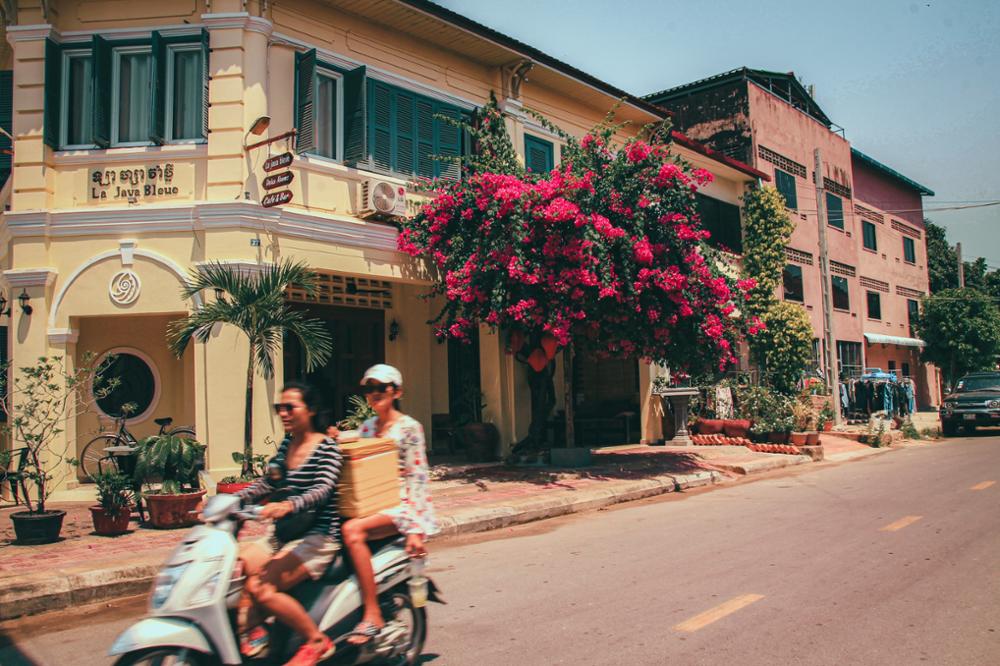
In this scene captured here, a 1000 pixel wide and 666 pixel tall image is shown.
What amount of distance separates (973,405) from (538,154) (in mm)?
14995

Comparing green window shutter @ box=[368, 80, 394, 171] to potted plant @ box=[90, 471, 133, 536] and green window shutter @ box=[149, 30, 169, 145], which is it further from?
potted plant @ box=[90, 471, 133, 536]

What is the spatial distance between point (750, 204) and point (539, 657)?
23.0 m

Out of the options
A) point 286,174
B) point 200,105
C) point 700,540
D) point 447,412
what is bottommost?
point 700,540

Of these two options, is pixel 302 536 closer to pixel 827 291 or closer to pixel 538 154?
pixel 538 154

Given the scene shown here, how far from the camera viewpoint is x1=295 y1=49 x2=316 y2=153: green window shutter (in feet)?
40.4

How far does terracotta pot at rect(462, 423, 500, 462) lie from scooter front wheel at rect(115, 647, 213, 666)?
10779mm

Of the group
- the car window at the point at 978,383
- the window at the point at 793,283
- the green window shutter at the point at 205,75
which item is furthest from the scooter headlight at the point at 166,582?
the window at the point at 793,283

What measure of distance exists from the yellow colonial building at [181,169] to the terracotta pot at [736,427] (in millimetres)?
9380

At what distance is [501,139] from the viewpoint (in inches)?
568

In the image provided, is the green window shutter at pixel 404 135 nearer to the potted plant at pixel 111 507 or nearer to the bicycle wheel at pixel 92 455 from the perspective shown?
the bicycle wheel at pixel 92 455

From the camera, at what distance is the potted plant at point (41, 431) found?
28.0 ft

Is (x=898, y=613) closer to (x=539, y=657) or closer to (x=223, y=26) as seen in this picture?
(x=539, y=657)

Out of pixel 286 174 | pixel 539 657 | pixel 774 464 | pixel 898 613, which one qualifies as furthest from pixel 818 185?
pixel 539 657

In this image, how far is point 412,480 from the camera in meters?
5.07
